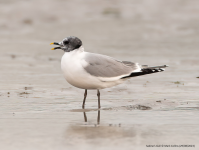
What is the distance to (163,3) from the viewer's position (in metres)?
24.0

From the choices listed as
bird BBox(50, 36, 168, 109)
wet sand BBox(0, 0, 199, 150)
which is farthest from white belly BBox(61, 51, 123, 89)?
wet sand BBox(0, 0, 199, 150)

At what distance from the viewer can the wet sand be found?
484 centimetres

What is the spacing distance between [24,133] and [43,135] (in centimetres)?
25

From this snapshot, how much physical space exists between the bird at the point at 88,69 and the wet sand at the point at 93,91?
396mm

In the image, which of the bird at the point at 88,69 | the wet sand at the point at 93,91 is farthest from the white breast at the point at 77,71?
the wet sand at the point at 93,91

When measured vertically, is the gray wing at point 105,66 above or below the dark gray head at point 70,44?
below

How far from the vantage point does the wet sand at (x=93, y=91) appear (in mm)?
4844

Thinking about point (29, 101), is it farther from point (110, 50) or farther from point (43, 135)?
point (110, 50)

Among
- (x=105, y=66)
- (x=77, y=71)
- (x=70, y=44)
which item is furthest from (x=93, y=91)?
(x=77, y=71)

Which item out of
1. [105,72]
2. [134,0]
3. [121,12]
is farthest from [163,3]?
[105,72]

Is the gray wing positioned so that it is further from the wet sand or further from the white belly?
the wet sand

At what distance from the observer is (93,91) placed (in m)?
8.18

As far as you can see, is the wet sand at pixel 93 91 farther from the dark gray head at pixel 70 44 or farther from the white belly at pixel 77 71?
the dark gray head at pixel 70 44

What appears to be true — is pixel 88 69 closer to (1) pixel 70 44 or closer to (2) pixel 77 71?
(2) pixel 77 71
